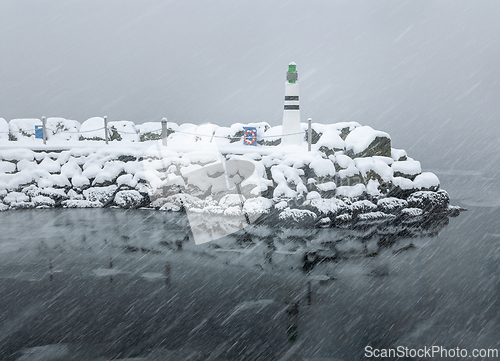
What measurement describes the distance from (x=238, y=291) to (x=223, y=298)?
33 centimetres

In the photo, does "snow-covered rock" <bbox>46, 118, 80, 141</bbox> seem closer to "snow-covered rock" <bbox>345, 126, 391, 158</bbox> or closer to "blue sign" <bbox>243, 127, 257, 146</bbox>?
"blue sign" <bbox>243, 127, 257, 146</bbox>

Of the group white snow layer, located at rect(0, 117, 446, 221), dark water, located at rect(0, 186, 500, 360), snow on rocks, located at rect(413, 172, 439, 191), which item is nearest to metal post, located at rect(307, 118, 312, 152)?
white snow layer, located at rect(0, 117, 446, 221)

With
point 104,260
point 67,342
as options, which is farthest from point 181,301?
point 104,260

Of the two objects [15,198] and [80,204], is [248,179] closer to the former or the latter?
[80,204]

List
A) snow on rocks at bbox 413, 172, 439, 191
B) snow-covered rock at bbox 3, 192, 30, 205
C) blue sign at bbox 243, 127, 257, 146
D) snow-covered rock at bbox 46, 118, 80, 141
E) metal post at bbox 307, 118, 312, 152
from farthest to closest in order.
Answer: snow-covered rock at bbox 46, 118, 80, 141
blue sign at bbox 243, 127, 257, 146
metal post at bbox 307, 118, 312, 152
snow-covered rock at bbox 3, 192, 30, 205
snow on rocks at bbox 413, 172, 439, 191

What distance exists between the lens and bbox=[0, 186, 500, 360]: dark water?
5.49m

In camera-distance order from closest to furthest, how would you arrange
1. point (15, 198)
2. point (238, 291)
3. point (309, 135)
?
point (238, 291) → point (15, 198) → point (309, 135)

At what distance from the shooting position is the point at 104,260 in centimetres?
816

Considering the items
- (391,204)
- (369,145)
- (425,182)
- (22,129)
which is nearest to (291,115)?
(369,145)

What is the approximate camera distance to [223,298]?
6.72 metres

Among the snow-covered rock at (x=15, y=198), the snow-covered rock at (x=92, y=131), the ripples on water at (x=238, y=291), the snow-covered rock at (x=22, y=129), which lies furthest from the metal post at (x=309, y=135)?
the snow-covered rock at (x=22, y=129)

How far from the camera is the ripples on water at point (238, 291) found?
18.1 ft

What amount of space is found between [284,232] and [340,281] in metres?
2.41

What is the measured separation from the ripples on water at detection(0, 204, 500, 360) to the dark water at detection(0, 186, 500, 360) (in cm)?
2
